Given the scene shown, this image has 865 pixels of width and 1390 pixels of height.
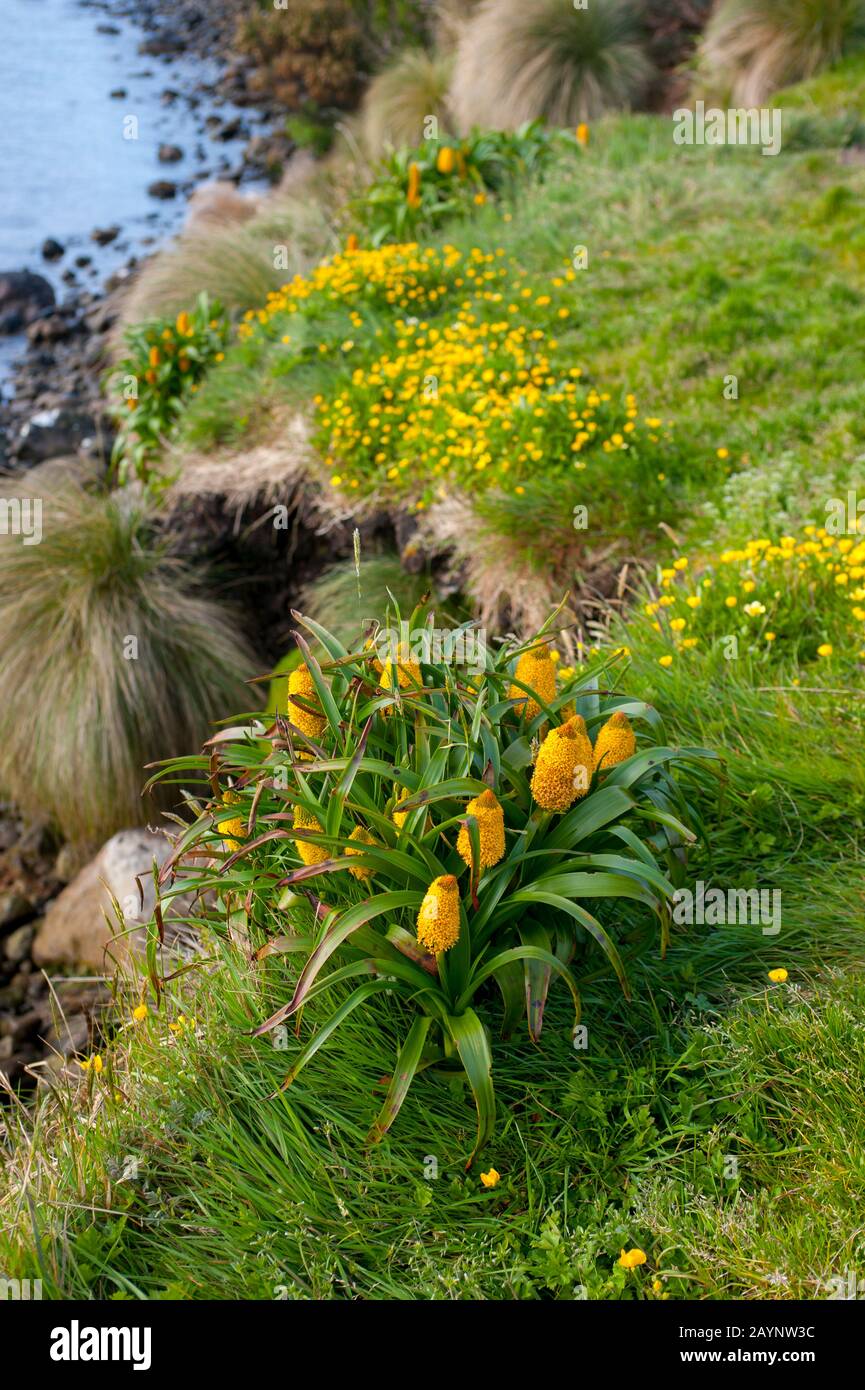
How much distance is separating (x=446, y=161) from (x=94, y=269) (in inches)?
306

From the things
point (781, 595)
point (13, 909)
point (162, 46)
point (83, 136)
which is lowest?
point (13, 909)

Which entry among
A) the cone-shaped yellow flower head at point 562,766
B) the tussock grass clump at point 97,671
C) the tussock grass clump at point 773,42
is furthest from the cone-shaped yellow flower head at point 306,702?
the tussock grass clump at point 773,42

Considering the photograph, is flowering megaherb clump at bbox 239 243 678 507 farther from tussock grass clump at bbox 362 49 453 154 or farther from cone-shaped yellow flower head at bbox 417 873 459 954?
tussock grass clump at bbox 362 49 453 154

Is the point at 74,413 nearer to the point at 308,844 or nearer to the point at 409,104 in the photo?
the point at 409,104

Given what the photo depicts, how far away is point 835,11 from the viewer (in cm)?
970

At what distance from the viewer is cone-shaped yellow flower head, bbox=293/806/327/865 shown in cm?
257

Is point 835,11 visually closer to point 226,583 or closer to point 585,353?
point 585,353

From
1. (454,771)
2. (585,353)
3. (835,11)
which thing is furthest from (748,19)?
(454,771)

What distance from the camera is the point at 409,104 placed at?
1178 centimetres

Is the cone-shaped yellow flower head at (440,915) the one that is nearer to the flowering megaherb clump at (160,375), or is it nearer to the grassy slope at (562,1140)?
the grassy slope at (562,1140)

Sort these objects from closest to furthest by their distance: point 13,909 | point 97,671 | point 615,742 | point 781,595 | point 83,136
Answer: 1. point 615,742
2. point 781,595
3. point 97,671
4. point 13,909
5. point 83,136

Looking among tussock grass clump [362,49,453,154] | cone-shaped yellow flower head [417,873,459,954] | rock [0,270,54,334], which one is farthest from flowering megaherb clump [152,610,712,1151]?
rock [0,270,54,334]

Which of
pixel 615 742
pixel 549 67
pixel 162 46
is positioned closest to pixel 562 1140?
pixel 615 742

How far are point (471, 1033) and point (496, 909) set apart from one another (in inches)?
12.2
